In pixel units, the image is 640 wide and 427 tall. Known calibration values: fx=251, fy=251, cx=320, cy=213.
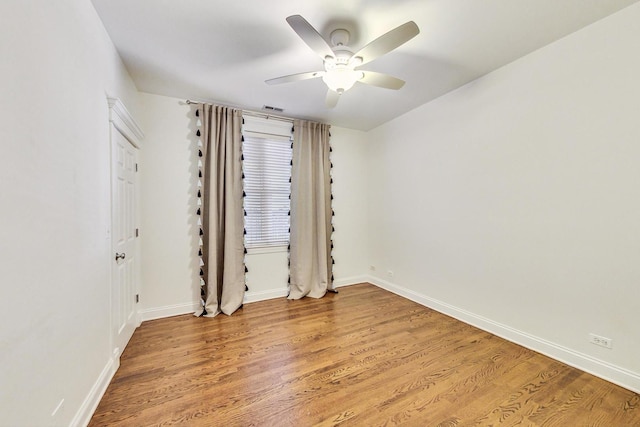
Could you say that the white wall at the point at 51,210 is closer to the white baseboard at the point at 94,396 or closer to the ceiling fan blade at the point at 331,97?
the white baseboard at the point at 94,396

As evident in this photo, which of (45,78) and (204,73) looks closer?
(45,78)

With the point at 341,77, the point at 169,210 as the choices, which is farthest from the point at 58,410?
the point at 341,77

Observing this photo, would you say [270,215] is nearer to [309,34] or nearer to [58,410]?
[309,34]

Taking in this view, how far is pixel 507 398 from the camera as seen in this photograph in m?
1.75

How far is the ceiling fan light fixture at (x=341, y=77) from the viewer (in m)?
1.99

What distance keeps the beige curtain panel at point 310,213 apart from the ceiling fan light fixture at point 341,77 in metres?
1.80

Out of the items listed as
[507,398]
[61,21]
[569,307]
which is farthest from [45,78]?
[569,307]

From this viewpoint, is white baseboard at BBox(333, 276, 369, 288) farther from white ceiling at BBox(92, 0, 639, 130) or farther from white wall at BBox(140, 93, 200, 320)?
white ceiling at BBox(92, 0, 639, 130)

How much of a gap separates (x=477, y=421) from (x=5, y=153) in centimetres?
274

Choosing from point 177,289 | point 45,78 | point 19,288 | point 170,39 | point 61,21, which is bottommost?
point 177,289

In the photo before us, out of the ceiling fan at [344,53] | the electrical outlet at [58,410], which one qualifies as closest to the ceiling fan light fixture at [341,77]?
the ceiling fan at [344,53]

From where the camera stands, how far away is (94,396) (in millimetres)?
1652

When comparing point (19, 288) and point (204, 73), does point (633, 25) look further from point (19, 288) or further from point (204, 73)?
point (19, 288)

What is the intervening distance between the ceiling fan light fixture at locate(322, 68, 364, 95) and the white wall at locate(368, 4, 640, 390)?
1636mm
